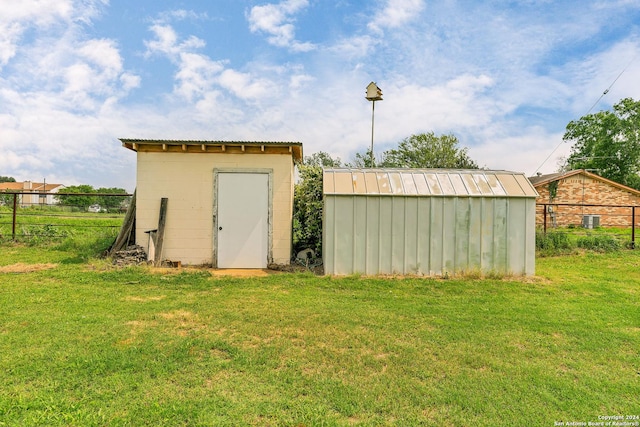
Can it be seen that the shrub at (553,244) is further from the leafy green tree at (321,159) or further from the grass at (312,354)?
the leafy green tree at (321,159)

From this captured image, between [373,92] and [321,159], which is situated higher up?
[321,159]

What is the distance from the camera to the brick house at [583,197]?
62.4 ft

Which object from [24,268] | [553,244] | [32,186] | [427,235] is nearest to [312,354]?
[427,235]

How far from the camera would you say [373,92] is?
9406 millimetres

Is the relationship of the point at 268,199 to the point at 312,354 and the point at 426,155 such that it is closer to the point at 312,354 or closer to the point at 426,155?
the point at 312,354

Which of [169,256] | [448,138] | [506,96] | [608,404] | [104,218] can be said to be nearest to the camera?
[608,404]

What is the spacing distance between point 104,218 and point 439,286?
659 inches

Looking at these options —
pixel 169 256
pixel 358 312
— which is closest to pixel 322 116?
pixel 169 256

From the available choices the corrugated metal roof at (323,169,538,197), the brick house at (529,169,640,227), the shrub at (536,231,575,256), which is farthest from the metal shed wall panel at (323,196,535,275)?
the brick house at (529,169,640,227)

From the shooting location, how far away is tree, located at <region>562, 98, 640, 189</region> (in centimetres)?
2853

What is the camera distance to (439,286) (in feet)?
19.2

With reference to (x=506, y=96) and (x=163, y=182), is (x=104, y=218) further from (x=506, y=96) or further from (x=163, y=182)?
(x=506, y=96)

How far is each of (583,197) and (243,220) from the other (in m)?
22.1

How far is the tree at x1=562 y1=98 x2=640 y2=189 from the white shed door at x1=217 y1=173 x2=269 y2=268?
34592mm
